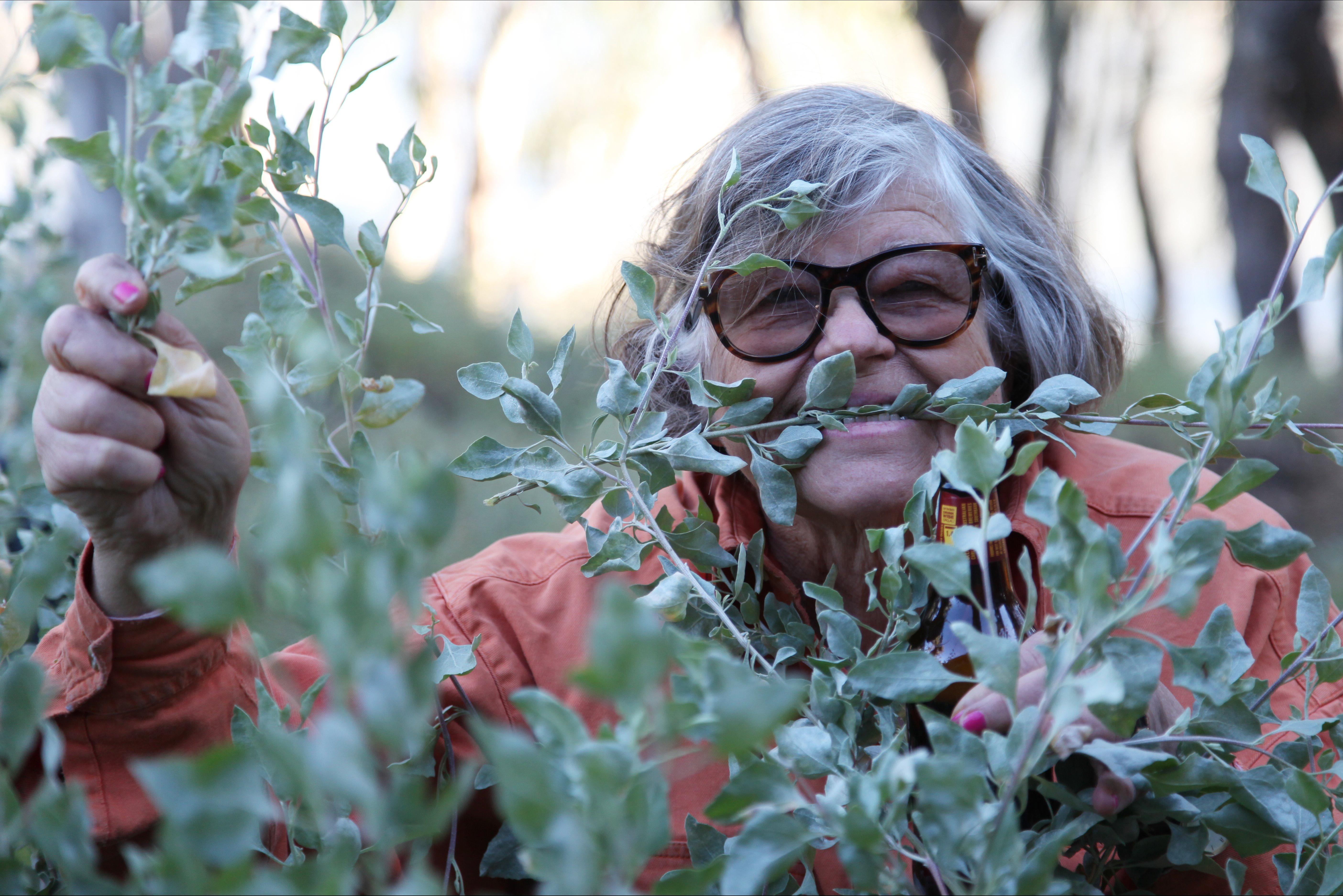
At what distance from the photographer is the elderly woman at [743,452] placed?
0.89 meters

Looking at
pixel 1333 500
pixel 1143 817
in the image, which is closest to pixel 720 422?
pixel 1143 817

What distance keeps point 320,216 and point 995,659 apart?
682 mm

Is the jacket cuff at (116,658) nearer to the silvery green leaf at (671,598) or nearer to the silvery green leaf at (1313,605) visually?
the silvery green leaf at (671,598)

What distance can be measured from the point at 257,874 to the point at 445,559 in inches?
153

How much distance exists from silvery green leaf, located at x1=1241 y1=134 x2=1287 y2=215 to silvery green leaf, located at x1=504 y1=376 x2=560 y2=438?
69 centimetres

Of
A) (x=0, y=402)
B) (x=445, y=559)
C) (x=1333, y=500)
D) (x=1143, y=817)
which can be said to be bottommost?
(x=1333, y=500)

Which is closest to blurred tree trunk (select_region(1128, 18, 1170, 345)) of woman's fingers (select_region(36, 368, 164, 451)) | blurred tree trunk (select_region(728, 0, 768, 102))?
blurred tree trunk (select_region(728, 0, 768, 102))

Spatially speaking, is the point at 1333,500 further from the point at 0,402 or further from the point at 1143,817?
the point at 0,402

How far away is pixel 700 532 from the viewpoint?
42.1 inches

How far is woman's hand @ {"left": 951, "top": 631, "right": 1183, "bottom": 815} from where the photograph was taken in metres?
0.77

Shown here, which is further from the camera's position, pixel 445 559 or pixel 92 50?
pixel 445 559

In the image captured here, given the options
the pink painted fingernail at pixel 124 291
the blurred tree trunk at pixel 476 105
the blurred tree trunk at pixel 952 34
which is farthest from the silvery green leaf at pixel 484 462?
the blurred tree trunk at pixel 476 105

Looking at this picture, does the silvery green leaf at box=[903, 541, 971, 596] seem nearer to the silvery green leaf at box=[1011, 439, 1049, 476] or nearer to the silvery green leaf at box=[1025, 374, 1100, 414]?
the silvery green leaf at box=[1011, 439, 1049, 476]

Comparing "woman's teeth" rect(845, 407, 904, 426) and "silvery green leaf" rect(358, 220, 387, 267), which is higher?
"silvery green leaf" rect(358, 220, 387, 267)
